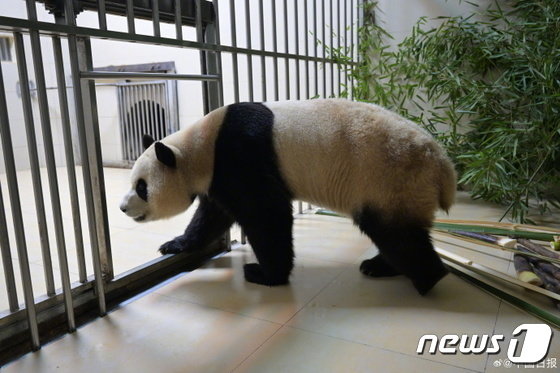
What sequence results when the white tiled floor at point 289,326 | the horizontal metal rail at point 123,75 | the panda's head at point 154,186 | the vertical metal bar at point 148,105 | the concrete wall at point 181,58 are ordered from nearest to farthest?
the white tiled floor at point 289,326 → the horizontal metal rail at point 123,75 → the panda's head at point 154,186 → the concrete wall at point 181,58 → the vertical metal bar at point 148,105

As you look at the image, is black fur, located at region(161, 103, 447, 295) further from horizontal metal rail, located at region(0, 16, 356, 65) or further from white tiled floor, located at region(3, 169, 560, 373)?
horizontal metal rail, located at region(0, 16, 356, 65)

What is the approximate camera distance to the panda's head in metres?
2.07

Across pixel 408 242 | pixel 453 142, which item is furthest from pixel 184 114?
pixel 408 242

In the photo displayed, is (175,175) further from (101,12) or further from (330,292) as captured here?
(330,292)

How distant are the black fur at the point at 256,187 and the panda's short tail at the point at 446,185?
686mm

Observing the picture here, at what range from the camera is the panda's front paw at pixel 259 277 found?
7.07ft

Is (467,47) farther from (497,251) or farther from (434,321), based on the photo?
(434,321)

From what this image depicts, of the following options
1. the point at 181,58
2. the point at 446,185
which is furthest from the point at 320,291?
the point at 181,58

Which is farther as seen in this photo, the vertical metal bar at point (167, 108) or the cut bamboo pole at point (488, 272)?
the vertical metal bar at point (167, 108)

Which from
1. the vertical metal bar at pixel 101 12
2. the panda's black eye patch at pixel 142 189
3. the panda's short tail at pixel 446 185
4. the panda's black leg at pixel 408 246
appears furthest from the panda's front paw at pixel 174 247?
the panda's short tail at pixel 446 185

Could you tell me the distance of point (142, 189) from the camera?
2.10 metres

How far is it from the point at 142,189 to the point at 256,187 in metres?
0.55

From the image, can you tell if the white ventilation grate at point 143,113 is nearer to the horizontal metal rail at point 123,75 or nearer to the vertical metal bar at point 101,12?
the horizontal metal rail at point 123,75

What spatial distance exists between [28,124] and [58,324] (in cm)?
82
